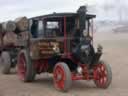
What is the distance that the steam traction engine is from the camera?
13938 millimetres

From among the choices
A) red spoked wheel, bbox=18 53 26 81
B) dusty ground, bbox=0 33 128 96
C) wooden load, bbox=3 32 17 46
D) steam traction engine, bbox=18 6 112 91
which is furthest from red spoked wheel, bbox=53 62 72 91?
wooden load, bbox=3 32 17 46

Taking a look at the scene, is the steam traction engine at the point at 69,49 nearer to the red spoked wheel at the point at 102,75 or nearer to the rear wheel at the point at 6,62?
the red spoked wheel at the point at 102,75

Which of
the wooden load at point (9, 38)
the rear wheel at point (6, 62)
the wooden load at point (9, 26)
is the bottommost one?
the rear wheel at point (6, 62)

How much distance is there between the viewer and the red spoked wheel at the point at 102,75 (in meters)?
14.1

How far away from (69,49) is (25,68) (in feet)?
7.93

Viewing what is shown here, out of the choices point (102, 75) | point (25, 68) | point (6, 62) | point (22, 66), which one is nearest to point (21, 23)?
point (6, 62)

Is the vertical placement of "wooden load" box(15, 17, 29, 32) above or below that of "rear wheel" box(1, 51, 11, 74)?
above

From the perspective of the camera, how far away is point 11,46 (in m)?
19.9

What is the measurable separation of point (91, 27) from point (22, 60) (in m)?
2.92

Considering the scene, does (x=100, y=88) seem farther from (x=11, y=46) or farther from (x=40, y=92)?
(x=11, y=46)

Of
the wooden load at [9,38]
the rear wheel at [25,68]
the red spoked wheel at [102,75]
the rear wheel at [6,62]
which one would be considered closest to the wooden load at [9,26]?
the wooden load at [9,38]

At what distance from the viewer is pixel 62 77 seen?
1365 cm

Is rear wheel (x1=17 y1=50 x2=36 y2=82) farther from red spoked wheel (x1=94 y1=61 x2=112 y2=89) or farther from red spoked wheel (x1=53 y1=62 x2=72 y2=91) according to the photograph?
red spoked wheel (x1=94 y1=61 x2=112 y2=89)

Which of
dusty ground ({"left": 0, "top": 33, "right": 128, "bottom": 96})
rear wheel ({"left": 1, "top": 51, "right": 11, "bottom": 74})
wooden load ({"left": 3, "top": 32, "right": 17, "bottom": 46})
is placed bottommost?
dusty ground ({"left": 0, "top": 33, "right": 128, "bottom": 96})
